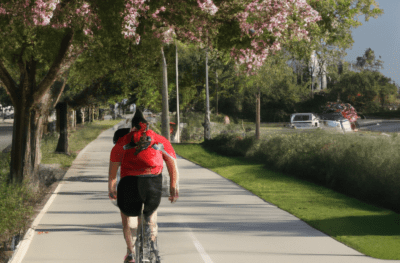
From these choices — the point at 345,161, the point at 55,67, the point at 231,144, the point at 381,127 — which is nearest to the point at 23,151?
the point at 55,67

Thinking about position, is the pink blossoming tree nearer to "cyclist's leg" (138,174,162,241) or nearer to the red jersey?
the red jersey

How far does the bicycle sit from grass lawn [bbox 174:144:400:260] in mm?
3243

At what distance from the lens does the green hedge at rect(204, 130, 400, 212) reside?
38.2ft

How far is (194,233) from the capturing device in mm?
8352

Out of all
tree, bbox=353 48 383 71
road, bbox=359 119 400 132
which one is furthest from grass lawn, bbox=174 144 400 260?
tree, bbox=353 48 383 71

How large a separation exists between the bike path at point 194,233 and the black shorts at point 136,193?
5.87 ft

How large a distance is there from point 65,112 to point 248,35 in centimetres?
1650

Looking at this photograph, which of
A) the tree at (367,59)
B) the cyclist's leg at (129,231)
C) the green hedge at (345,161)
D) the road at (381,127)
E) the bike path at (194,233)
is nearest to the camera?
the cyclist's leg at (129,231)

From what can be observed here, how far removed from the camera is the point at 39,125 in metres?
14.6

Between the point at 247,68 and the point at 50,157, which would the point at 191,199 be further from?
the point at 50,157

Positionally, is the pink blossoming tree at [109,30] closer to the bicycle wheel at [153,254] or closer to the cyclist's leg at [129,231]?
the cyclist's leg at [129,231]

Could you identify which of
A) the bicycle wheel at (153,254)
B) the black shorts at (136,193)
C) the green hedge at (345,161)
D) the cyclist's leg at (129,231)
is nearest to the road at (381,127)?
the green hedge at (345,161)

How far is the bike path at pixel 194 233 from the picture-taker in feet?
22.7

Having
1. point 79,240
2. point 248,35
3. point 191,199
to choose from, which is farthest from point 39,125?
point 79,240
